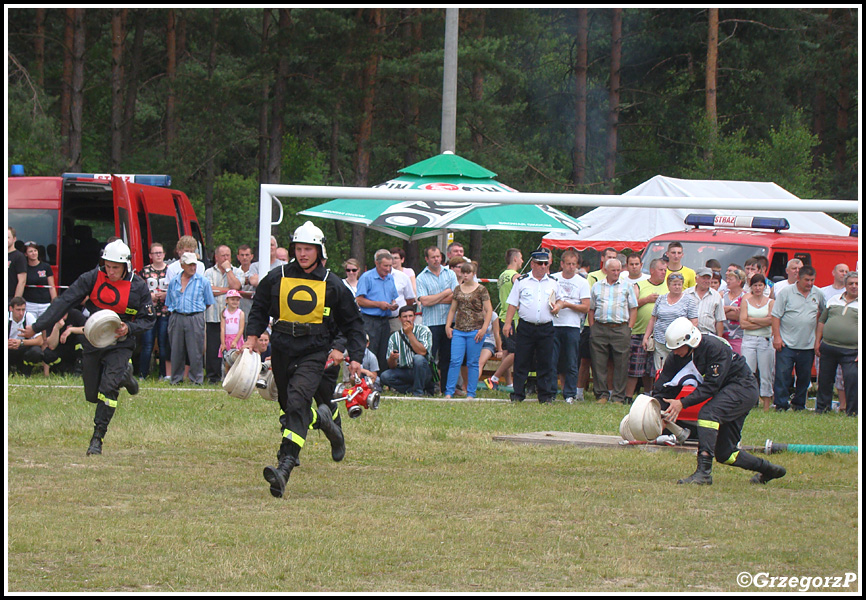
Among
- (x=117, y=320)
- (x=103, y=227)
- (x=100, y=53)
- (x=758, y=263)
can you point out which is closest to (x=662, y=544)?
(x=117, y=320)

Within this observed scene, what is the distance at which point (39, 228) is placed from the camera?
16156 millimetres

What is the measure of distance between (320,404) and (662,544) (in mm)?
3473

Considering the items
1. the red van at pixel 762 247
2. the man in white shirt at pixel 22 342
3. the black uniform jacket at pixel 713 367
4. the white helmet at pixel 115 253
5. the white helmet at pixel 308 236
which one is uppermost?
the red van at pixel 762 247

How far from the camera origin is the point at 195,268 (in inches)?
591

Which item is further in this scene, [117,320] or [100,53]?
[100,53]

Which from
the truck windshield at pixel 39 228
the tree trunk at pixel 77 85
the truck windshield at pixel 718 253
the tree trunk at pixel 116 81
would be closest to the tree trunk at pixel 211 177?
the tree trunk at pixel 116 81

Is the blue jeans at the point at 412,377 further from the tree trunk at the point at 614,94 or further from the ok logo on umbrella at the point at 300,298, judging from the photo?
the tree trunk at the point at 614,94

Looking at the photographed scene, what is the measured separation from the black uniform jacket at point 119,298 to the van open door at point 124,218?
622cm

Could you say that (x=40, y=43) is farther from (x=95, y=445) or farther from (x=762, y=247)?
(x=95, y=445)

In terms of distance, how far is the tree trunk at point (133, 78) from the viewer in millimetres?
36188

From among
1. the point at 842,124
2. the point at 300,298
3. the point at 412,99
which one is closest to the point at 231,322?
the point at 300,298

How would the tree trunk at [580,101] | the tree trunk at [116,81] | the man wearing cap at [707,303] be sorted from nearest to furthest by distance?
the man wearing cap at [707,303], the tree trunk at [116,81], the tree trunk at [580,101]

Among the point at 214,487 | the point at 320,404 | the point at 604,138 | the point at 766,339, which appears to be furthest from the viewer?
the point at 604,138

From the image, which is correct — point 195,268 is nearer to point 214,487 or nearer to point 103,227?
point 103,227
